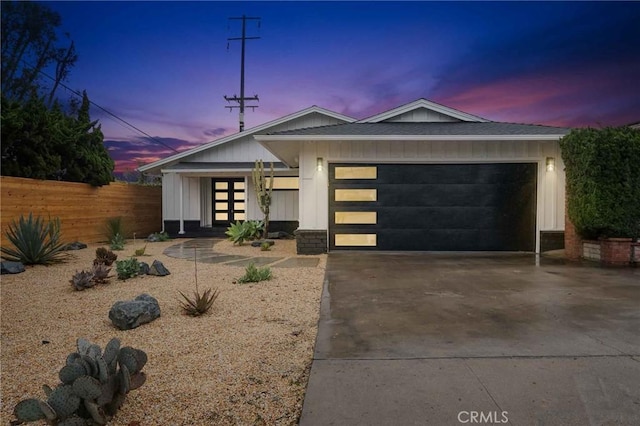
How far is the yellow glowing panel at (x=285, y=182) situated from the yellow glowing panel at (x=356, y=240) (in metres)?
5.81

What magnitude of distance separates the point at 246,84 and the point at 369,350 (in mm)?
26132

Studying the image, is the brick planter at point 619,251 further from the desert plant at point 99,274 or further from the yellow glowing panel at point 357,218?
the desert plant at point 99,274

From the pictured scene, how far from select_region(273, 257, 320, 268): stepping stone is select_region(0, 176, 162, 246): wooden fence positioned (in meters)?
6.78

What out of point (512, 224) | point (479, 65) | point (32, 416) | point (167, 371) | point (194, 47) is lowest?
point (167, 371)

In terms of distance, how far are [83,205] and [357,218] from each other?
9.25m

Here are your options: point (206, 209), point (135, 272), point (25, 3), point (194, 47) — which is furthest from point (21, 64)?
point (135, 272)

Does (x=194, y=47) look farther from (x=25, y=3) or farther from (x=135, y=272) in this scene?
(x=135, y=272)

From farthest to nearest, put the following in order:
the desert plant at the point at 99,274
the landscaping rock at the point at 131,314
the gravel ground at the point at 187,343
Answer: the desert plant at the point at 99,274 → the landscaping rock at the point at 131,314 → the gravel ground at the point at 187,343

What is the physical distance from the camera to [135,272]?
253 inches

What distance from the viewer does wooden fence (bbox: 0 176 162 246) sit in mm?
9297

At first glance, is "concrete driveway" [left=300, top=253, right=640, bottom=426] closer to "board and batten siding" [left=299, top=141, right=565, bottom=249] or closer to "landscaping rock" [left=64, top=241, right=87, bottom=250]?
"board and batten siding" [left=299, top=141, right=565, bottom=249]

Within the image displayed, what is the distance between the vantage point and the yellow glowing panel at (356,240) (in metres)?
9.43

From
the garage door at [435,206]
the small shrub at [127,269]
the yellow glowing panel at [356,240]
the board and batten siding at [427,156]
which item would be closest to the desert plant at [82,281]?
the small shrub at [127,269]

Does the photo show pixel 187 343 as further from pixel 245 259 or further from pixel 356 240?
pixel 356 240
